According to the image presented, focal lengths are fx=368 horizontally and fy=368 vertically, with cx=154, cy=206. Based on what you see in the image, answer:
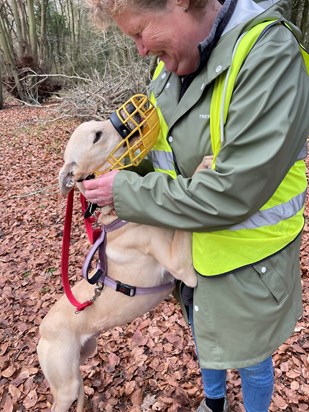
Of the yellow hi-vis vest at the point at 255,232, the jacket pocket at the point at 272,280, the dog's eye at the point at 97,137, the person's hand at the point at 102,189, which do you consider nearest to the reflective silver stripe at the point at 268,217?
the yellow hi-vis vest at the point at 255,232

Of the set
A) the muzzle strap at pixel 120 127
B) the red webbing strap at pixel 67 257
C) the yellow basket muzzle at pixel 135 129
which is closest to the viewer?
the yellow basket muzzle at pixel 135 129

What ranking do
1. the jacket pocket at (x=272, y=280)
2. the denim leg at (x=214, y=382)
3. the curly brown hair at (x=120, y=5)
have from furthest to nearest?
the denim leg at (x=214, y=382), the jacket pocket at (x=272, y=280), the curly brown hair at (x=120, y=5)

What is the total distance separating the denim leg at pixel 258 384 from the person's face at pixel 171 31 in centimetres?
168

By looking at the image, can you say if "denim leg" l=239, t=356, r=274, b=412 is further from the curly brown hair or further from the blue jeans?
the curly brown hair

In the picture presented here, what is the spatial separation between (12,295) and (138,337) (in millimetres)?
1894

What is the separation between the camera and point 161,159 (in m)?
2.10

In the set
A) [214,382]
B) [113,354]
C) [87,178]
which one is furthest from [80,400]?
[87,178]

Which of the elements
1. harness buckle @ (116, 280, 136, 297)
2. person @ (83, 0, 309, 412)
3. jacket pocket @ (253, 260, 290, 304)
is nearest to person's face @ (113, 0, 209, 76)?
person @ (83, 0, 309, 412)

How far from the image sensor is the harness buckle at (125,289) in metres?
2.40

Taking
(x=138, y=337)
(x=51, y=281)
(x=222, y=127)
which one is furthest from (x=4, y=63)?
(x=222, y=127)

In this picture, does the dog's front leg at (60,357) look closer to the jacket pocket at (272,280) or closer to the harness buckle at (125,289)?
the harness buckle at (125,289)

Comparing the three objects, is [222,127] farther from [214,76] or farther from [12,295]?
[12,295]

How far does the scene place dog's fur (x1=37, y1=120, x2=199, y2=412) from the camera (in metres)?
2.23

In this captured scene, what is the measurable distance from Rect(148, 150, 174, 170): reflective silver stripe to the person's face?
17.6 inches
